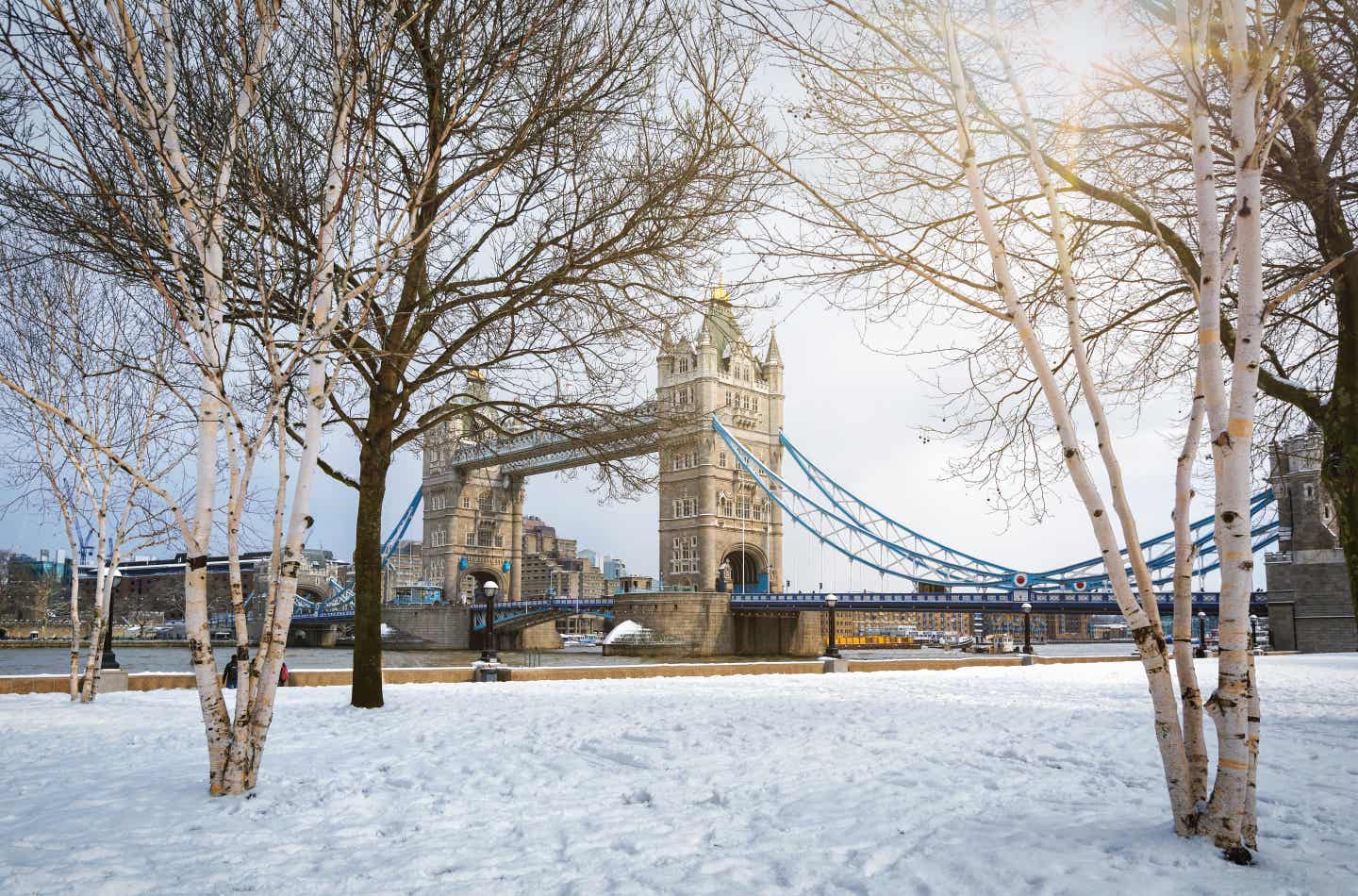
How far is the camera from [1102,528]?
4.00 meters

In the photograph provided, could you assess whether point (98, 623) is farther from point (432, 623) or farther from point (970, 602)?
point (432, 623)

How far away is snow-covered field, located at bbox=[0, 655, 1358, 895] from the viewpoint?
3705mm

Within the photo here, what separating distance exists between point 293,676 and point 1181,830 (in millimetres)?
12576

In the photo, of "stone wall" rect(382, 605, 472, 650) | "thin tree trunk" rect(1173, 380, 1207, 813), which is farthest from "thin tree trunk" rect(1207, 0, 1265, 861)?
"stone wall" rect(382, 605, 472, 650)

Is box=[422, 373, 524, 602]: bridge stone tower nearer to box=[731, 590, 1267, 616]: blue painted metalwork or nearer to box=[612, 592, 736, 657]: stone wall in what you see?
box=[612, 592, 736, 657]: stone wall

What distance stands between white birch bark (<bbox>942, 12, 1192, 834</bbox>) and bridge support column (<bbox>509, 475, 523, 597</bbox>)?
88170 mm

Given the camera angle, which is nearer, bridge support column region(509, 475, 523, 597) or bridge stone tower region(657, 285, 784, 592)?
bridge stone tower region(657, 285, 784, 592)

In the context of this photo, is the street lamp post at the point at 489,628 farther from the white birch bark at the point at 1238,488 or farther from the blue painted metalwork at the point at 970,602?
the blue painted metalwork at the point at 970,602

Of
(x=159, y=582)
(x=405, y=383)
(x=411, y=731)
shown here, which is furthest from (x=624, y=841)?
(x=159, y=582)

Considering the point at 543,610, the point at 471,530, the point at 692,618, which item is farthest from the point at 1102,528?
the point at 471,530

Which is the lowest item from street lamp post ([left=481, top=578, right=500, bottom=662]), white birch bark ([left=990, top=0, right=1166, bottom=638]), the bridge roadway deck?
the bridge roadway deck

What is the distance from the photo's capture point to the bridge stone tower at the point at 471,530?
9294 centimetres

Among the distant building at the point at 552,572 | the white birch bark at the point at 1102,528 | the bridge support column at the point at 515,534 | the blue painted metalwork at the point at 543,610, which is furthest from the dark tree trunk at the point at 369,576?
the distant building at the point at 552,572

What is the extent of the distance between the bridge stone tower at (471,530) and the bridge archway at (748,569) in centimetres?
2548
